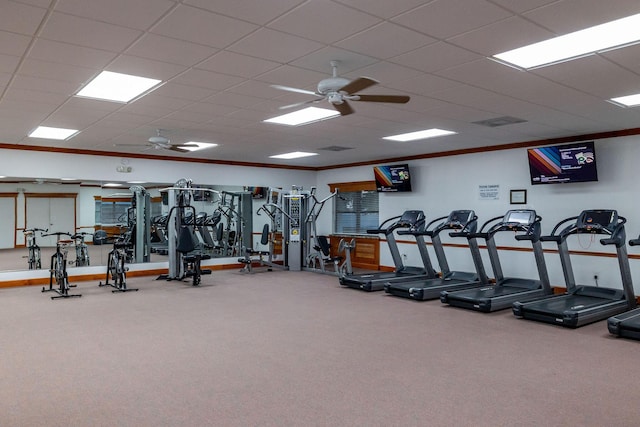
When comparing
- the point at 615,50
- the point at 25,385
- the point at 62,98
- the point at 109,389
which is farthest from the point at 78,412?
the point at 615,50

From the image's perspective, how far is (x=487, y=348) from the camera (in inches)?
182

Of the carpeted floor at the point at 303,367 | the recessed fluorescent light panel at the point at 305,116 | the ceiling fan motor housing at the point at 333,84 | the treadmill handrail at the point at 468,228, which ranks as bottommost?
the carpeted floor at the point at 303,367

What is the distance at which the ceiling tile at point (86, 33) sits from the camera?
3061mm

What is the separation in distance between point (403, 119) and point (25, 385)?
4.99 meters

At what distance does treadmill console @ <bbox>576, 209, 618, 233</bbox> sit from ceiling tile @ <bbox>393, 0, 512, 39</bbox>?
4.08 m

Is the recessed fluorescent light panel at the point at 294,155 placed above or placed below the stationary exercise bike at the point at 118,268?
above

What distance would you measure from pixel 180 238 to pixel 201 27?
593 centimetres

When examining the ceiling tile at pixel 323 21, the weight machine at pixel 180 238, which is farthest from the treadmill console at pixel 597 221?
the weight machine at pixel 180 238

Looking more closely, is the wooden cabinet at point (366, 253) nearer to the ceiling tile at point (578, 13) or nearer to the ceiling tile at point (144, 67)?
the ceiling tile at point (144, 67)

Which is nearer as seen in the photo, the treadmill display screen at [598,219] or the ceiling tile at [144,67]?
the ceiling tile at [144,67]

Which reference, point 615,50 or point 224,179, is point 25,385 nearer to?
point 615,50

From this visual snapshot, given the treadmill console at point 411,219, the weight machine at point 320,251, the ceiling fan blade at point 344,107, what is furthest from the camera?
the weight machine at point 320,251

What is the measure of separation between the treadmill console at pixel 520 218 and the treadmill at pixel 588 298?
510mm

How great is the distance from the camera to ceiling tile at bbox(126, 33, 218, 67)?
3.43m
